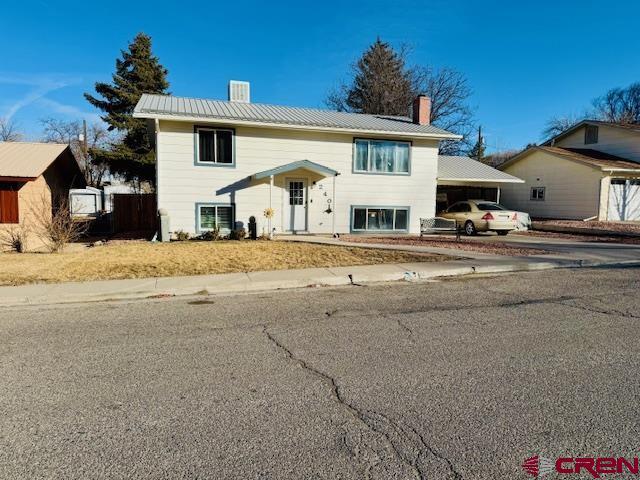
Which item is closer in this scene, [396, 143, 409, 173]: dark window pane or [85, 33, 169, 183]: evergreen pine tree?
[396, 143, 409, 173]: dark window pane

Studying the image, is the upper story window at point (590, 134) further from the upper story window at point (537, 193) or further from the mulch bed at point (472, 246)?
the mulch bed at point (472, 246)

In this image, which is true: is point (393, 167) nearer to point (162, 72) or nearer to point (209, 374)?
point (209, 374)

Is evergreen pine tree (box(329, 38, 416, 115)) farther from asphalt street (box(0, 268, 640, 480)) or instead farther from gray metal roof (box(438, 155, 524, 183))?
asphalt street (box(0, 268, 640, 480))

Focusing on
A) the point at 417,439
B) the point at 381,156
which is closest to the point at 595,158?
the point at 381,156

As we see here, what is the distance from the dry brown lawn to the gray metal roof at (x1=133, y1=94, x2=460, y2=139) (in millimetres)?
4902

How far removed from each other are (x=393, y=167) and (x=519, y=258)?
322 inches

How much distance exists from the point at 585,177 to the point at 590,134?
6908mm

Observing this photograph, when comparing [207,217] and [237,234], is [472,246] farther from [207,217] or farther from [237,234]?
[207,217]

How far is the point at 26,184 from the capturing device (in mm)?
16125

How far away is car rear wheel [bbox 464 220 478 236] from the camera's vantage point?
1988 cm

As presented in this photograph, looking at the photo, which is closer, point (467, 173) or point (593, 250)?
point (593, 250)

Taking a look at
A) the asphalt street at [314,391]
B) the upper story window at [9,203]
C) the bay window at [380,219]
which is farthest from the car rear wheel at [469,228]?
the upper story window at [9,203]

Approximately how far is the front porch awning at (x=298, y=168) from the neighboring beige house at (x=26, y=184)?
7.82 metres

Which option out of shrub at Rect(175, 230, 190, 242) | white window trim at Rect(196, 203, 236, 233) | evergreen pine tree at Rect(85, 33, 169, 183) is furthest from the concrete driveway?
evergreen pine tree at Rect(85, 33, 169, 183)
